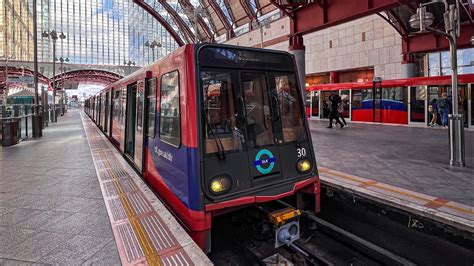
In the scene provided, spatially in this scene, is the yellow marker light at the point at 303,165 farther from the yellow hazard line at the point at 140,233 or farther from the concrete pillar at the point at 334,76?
the concrete pillar at the point at 334,76

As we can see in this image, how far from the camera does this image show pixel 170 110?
12.4 feet

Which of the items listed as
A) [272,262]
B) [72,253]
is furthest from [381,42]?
[72,253]

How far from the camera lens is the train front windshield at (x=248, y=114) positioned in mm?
3291

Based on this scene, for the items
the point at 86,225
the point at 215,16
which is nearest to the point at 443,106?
the point at 86,225

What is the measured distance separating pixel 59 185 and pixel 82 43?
61.2 metres

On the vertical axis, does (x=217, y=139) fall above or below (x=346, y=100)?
below

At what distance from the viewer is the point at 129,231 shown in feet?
10.3

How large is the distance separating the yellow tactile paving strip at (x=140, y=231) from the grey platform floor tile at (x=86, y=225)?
88 millimetres

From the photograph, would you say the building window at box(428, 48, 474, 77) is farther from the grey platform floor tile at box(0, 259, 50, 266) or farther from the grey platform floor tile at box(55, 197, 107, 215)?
the grey platform floor tile at box(0, 259, 50, 266)

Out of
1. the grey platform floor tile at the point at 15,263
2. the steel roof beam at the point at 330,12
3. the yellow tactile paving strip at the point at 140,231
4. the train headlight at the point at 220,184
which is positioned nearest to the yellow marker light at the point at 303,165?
the train headlight at the point at 220,184

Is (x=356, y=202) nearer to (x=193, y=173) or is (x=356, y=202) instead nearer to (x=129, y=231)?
(x=193, y=173)

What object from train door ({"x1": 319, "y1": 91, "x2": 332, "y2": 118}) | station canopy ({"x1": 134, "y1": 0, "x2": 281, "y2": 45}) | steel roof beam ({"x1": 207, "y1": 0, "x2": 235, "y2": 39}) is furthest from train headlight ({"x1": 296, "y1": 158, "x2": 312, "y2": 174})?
steel roof beam ({"x1": 207, "y1": 0, "x2": 235, "y2": 39})

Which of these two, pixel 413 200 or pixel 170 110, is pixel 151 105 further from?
pixel 413 200

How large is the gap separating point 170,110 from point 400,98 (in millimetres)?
13916
